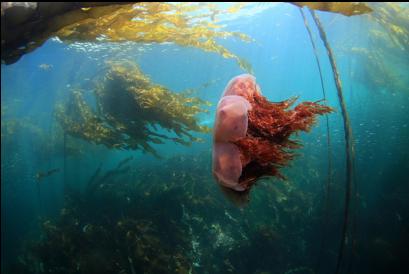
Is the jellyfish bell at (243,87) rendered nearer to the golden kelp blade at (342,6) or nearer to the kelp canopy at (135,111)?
the golden kelp blade at (342,6)

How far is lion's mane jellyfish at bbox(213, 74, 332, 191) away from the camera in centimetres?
269

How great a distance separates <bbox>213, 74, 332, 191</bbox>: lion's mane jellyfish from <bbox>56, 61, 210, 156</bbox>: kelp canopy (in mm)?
4898

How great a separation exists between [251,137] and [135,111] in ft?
18.0

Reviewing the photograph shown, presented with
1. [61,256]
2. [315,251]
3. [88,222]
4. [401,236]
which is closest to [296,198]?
[315,251]

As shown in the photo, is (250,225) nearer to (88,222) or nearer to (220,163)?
(88,222)

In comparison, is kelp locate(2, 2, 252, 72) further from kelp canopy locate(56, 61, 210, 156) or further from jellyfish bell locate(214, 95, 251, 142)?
jellyfish bell locate(214, 95, 251, 142)

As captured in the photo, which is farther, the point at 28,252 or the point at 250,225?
the point at 28,252

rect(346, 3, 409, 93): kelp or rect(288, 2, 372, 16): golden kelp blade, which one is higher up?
rect(288, 2, 372, 16): golden kelp blade

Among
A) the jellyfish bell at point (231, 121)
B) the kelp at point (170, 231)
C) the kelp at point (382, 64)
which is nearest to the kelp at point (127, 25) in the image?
the jellyfish bell at point (231, 121)

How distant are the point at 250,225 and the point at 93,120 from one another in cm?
591

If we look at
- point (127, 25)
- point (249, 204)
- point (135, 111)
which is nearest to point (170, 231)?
point (249, 204)

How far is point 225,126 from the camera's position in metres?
2.73

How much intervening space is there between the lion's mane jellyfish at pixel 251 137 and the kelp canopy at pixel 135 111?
193 inches

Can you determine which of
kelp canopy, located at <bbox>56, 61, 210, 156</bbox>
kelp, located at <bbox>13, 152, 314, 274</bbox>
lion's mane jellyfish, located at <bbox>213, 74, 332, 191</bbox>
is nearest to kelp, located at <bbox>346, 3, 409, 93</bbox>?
kelp, located at <bbox>13, 152, 314, 274</bbox>
